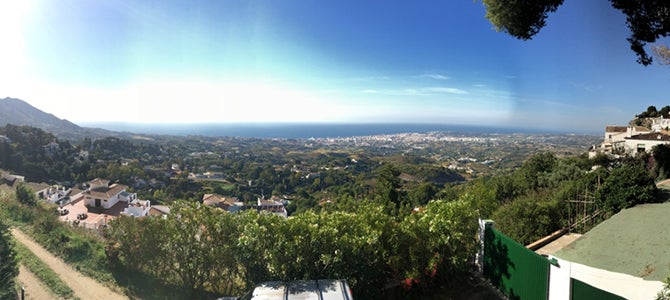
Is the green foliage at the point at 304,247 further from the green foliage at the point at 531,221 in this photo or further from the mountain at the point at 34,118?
the mountain at the point at 34,118

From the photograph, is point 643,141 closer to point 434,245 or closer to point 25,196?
point 434,245

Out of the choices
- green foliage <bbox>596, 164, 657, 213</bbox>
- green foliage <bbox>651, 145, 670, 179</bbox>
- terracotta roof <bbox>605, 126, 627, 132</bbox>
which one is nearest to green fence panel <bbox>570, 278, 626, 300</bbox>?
green foliage <bbox>596, 164, 657, 213</bbox>

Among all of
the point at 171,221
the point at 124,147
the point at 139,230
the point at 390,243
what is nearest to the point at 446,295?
the point at 390,243

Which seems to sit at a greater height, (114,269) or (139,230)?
(139,230)

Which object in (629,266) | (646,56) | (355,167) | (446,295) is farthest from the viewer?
(355,167)

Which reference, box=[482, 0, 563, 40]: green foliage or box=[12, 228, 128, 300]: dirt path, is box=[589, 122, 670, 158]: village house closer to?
box=[482, 0, 563, 40]: green foliage

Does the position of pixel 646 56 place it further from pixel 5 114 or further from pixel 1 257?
pixel 5 114

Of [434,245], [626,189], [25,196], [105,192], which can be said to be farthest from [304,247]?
[105,192]
